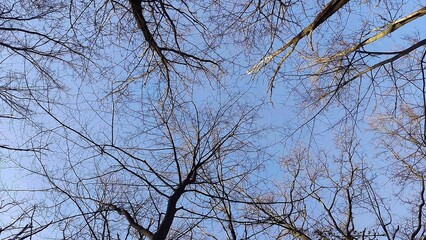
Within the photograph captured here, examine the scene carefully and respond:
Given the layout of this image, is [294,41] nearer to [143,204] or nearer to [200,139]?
[200,139]

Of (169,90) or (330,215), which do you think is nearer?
(169,90)

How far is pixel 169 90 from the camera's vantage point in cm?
483

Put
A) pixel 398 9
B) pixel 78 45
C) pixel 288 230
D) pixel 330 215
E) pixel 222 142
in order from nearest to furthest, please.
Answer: pixel 398 9 → pixel 78 45 → pixel 222 142 → pixel 288 230 → pixel 330 215

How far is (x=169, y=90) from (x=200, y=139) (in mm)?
772

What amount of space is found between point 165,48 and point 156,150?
4.13ft

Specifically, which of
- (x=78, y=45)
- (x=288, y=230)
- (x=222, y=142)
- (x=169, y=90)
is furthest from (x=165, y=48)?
(x=288, y=230)

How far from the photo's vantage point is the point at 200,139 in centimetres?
463

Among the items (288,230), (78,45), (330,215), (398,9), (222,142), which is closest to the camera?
(398,9)

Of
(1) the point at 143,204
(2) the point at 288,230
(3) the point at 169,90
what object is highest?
(3) the point at 169,90

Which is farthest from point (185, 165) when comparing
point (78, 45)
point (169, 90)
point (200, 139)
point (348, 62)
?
point (348, 62)

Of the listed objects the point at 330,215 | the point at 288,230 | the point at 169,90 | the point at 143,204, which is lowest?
the point at 143,204

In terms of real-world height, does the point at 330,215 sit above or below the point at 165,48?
below

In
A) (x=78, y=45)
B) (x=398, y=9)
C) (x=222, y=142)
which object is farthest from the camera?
(x=222, y=142)

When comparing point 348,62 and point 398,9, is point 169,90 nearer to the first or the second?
point 348,62
